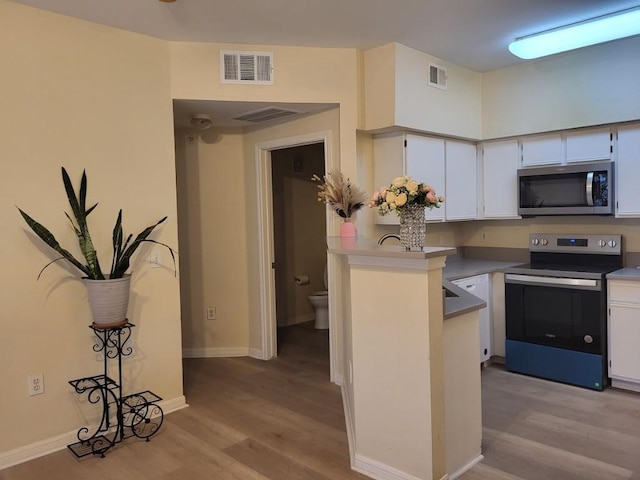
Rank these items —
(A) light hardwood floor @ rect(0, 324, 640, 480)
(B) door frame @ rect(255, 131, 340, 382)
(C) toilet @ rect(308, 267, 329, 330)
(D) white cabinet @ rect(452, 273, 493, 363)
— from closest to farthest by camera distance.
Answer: (A) light hardwood floor @ rect(0, 324, 640, 480) → (D) white cabinet @ rect(452, 273, 493, 363) → (B) door frame @ rect(255, 131, 340, 382) → (C) toilet @ rect(308, 267, 329, 330)

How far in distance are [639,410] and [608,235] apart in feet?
4.57

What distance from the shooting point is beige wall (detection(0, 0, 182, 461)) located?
2.74m

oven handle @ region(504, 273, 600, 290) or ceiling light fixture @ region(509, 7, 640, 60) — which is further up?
Result: ceiling light fixture @ region(509, 7, 640, 60)

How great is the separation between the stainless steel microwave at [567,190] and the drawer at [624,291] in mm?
592

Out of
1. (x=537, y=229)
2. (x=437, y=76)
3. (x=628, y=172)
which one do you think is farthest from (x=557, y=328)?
(x=437, y=76)

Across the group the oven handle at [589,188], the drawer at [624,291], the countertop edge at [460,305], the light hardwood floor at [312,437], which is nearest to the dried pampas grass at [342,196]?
the countertop edge at [460,305]

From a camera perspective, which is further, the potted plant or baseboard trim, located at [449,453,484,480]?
the potted plant

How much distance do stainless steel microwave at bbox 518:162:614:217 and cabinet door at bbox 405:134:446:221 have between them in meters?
0.71

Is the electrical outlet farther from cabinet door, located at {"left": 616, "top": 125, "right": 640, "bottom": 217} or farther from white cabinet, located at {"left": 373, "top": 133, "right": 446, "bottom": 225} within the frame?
cabinet door, located at {"left": 616, "top": 125, "right": 640, "bottom": 217}

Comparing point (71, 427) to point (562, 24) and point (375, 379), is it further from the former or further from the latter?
point (562, 24)

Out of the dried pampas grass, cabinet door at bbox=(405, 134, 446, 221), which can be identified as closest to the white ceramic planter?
the dried pampas grass

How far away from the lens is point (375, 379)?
244 cm

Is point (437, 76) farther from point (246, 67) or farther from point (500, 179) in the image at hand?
point (246, 67)

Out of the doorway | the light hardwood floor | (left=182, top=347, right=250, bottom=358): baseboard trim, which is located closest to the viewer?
the light hardwood floor
